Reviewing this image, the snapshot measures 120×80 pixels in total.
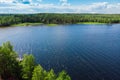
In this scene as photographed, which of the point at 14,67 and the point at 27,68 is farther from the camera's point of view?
the point at 14,67

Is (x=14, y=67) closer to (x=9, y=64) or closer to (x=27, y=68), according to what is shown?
(x=9, y=64)

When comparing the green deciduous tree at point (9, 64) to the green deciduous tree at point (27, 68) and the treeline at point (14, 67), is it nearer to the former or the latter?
the treeline at point (14, 67)

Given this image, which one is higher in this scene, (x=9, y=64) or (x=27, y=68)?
(x=27, y=68)

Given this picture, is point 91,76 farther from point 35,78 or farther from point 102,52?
point 102,52

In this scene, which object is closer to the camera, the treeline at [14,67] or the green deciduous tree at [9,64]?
the treeline at [14,67]

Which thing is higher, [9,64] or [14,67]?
[9,64]

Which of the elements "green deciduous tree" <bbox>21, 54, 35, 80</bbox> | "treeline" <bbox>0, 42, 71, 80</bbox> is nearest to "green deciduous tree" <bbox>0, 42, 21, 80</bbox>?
"treeline" <bbox>0, 42, 71, 80</bbox>

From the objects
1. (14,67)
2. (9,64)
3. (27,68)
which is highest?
Answer: (27,68)

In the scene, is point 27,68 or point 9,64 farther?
point 9,64

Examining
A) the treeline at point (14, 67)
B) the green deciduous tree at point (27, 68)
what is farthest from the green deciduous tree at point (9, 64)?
the green deciduous tree at point (27, 68)

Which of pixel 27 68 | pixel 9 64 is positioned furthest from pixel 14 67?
pixel 27 68

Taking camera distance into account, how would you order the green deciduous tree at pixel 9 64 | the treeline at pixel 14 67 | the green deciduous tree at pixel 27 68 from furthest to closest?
→ 1. the green deciduous tree at pixel 9 64
2. the treeline at pixel 14 67
3. the green deciduous tree at pixel 27 68
